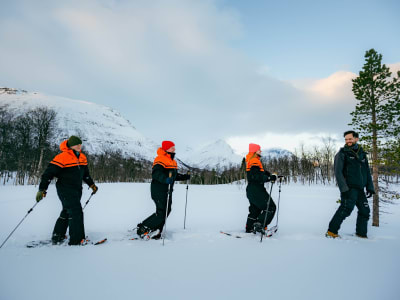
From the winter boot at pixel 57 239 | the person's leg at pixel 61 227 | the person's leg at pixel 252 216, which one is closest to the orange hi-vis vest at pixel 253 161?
the person's leg at pixel 252 216

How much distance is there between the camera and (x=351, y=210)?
4594 mm

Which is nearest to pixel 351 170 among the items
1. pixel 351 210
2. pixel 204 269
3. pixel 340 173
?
pixel 340 173

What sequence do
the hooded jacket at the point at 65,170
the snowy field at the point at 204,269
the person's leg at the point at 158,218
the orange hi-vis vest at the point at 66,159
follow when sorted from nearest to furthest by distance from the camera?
the snowy field at the point at 204,269
the hooded jacket at the point at 65,170
the orange hi-vis vest at the point at 66,159
the person's leg at the point at 158,218

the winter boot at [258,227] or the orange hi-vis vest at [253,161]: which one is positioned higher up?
the orange hi-vis vest at [253,161]

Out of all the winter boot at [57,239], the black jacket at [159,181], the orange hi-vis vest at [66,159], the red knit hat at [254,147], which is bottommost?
the winter boot at [57,239]

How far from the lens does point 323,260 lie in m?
3.30

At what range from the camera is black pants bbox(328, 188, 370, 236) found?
4605mm

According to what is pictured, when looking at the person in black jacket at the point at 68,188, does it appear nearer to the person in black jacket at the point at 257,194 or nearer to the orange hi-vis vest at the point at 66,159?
the orange hi-vis vest at the point at 66,159

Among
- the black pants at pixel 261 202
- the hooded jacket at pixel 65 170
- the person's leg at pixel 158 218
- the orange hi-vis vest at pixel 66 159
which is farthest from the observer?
the black pants at pixel 261 202

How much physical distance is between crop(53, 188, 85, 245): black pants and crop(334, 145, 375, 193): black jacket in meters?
5.69

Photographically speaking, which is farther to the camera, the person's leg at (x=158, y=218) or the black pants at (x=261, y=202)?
the black pants at (x=261, y=202)

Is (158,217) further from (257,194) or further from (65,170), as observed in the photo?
(257,194)

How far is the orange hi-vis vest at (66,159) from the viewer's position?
4086mm

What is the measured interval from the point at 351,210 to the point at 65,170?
6232mm
